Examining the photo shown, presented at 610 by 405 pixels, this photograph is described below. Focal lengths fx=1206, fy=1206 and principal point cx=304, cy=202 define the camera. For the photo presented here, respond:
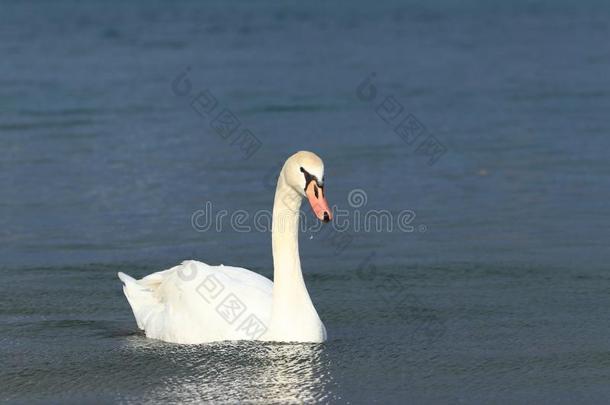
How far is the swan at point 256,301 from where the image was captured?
28.3ft

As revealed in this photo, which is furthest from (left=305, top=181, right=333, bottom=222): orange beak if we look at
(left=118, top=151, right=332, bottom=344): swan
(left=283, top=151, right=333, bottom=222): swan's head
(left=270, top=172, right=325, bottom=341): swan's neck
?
Answer: (left=270, top=172, right=325, bottom=341): swan's neck

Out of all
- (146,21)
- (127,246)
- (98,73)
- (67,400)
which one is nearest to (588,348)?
(67,400)

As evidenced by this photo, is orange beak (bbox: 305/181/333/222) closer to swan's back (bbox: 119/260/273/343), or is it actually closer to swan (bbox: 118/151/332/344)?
swan (bbox: 118/151/332/344)

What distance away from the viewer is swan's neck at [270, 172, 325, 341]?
863 centimetres

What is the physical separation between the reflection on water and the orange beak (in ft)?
3.72

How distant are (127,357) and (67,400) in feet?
3.24

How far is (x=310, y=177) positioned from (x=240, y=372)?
1.41 meters

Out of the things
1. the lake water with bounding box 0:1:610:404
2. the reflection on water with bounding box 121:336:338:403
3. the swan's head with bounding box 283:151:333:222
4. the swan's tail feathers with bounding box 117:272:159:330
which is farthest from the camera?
the swan's tail feathers with bounding box 117:272:159:330

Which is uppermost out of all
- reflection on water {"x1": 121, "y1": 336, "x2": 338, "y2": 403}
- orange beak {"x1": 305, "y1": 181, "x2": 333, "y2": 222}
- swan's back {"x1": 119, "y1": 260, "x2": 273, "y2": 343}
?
orange beak {"x1": 305, "y1": 181, "x2": 333, "y2": 222}

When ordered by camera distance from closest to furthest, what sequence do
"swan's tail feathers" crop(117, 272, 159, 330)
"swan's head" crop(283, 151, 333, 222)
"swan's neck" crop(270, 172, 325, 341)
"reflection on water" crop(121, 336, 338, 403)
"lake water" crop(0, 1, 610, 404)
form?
"reflection on water" crop(121, 336, 338, 403) → "swan's head" crop(283, 151, 333, 222) → "lake water" crop(0, 1, 610, 404) → "swan's neck" crop(270, 172, 325, 341) → "swan's tail feathers" crop(117, 272, 159, 330)

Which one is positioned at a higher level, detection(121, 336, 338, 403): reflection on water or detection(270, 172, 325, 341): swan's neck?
detection(270, 172, 325, 341): swan's neck

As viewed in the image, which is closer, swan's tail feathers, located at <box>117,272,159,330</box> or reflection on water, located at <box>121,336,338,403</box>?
reflection on water, located at <box>121,336,338,403</box>

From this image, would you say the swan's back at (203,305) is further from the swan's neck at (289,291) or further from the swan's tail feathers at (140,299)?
the swan's neck at (289,291)

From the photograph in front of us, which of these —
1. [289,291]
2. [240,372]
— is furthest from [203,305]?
[240,372]
